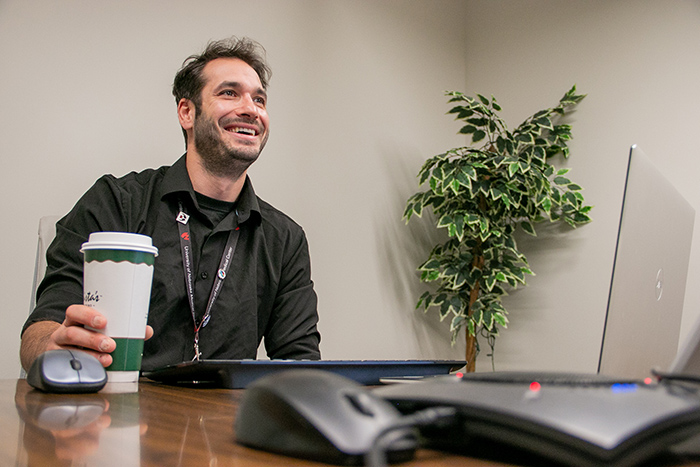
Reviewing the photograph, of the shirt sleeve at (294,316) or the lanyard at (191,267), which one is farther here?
the shirt sleeve at (294,316)

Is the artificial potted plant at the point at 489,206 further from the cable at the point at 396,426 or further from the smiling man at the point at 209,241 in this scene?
the cable at the point at 396,426

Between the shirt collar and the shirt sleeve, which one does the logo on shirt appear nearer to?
the shirt collar

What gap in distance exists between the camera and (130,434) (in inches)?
18.3

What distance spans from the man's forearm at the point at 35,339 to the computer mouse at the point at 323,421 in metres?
0.85

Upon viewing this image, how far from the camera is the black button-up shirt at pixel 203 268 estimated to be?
150 centimetres

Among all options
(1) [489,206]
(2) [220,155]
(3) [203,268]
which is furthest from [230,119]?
(1) [489,206]

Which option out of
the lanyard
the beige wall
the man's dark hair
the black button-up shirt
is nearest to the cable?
the black button-up shirt

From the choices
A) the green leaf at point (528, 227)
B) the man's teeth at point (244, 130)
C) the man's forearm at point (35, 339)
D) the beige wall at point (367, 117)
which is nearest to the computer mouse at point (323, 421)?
the man's forearm at point (35, 339)

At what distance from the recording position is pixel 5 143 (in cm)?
203

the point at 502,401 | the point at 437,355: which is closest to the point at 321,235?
the point at 437,355

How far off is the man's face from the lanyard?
0.29m

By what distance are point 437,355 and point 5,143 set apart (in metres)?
2.39

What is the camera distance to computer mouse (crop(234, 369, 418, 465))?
0.32 meters

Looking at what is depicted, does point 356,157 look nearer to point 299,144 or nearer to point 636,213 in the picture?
point 299,144
